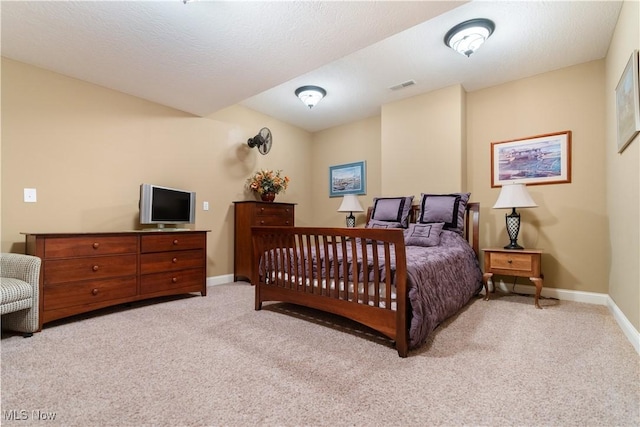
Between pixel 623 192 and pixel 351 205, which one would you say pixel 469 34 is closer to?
pixel 623 192

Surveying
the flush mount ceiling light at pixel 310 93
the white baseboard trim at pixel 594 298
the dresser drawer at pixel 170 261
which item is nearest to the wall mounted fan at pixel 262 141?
the flush mount ceiling light at pixel 310 93

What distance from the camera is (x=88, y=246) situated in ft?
8.14

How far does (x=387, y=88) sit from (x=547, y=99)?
5.88 ft

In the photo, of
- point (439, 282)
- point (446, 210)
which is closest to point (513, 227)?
point (446, 210)

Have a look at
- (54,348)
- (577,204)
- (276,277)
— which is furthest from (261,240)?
(577,204)

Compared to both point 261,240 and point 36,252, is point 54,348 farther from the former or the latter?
point 261,240

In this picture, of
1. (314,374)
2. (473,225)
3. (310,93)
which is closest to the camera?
(314,374)

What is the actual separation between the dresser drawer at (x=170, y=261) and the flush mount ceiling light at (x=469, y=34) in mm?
3332

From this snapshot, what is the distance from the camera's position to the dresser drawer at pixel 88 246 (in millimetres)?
2295

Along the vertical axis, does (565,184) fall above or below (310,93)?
below

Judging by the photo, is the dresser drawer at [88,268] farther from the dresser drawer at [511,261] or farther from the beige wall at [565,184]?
the beige wall at [565,184]

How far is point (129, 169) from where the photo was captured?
10.5 ft

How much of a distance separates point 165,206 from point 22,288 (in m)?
1.39

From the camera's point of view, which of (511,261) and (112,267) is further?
(511,261)
